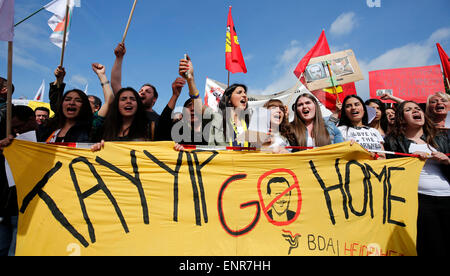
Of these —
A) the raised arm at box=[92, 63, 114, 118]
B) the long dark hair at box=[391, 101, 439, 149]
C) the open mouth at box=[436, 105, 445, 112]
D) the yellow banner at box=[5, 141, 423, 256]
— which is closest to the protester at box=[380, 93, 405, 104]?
the open mouth at box=[436, 105, 445, 112]


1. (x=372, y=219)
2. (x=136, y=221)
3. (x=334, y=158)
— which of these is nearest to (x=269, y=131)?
(x=334, y=158)

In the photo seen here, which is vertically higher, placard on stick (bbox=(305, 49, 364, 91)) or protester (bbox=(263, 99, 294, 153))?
placard on stick (bbox=(305, 49, 364, 91))

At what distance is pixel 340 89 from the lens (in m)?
4.92

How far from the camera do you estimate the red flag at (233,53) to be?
4953 mm

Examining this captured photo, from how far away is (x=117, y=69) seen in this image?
3572 millimetres

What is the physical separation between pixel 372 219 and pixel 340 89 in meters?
3.05

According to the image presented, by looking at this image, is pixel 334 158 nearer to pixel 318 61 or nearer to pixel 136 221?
pixel 136 221

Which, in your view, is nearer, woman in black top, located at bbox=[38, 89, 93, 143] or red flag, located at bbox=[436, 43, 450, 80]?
woman in black top, located at bbox=[38, 89, 93, 143]

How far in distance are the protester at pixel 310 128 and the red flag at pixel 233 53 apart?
203cm

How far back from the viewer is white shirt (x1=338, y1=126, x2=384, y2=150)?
3.19 metres

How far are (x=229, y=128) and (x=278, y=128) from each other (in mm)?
680

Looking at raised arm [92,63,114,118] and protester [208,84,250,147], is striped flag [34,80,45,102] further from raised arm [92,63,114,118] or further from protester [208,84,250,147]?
protester [208,84,250,147]

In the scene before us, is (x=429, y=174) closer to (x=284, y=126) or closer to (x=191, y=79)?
(x=284, y=126)

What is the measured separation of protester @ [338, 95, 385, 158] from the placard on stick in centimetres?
117
